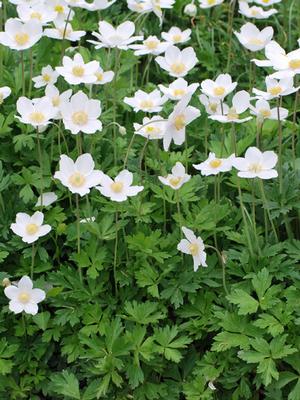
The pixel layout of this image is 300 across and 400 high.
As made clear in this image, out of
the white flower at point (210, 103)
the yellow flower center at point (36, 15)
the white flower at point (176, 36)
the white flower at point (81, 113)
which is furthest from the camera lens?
the white flower at point (176, 36)

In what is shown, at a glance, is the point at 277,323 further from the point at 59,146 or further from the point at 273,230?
the point at 59,146

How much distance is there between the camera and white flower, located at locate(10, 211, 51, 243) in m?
2.64

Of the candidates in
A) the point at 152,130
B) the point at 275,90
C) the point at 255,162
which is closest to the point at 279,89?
the point at 275,90

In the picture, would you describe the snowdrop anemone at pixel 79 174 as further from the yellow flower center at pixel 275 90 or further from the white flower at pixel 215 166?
the yellow flower center at pixel 275 90

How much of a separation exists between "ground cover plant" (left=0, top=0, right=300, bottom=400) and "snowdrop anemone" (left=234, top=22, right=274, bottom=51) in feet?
0.04

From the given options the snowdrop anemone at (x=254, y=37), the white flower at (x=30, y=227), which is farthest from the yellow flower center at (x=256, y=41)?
the white flower at (x=30, y=227)

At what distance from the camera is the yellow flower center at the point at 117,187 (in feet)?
8.48

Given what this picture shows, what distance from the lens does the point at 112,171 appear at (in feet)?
9.53

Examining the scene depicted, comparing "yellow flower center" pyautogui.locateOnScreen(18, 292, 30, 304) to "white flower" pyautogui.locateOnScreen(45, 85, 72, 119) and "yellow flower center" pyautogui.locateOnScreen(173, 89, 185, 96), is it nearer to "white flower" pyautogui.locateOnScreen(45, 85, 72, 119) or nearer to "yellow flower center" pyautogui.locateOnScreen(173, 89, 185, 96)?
"white flower" pyautogui.locateOnScreen(45, 85, 72, 119)

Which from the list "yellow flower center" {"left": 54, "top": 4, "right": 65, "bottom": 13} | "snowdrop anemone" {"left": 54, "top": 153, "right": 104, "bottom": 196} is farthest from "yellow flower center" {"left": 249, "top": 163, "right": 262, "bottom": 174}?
"yellow flower center" {"left": 54, "top": 4, "right": 65, "bottom": 13}

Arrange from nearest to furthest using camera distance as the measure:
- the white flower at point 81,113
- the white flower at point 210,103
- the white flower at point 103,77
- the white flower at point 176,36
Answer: the white flower at point 81,113
the white flower at point 210,103
the white flower at point 103,77
the white flower at point 176,36

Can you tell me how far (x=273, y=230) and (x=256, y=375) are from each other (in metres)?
0.49

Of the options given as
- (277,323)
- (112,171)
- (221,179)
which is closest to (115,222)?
(112,171)

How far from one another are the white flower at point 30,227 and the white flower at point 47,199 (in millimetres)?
119
